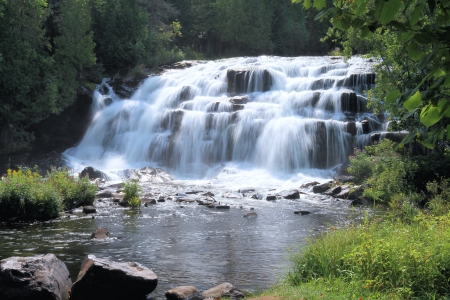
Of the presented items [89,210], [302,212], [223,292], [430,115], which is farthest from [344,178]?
[430,115]

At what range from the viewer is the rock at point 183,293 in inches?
347

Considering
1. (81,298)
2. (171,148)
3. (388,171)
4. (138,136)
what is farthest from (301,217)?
(138,136)

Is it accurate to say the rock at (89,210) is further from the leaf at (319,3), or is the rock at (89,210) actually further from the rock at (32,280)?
the leaf at (319,3)

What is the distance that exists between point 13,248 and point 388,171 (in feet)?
42.5

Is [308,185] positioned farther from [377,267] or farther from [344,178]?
[377,267]

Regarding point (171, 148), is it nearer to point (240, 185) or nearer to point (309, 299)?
point (240, 185)

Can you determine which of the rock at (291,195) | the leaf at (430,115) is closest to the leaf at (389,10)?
the leaf at (430,115)

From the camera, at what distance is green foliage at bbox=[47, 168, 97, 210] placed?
60.6 feet

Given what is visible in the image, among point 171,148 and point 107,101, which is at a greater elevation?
point 107,101

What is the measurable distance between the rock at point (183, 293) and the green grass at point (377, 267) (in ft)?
4.78

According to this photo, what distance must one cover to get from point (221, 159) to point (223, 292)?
71.9ft

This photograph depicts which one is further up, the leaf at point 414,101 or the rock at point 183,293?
the leaf at point 414,101

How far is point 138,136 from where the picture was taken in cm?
3303

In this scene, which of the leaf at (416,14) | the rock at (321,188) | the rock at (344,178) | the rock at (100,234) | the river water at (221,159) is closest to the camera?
the leaf at (416,14)
